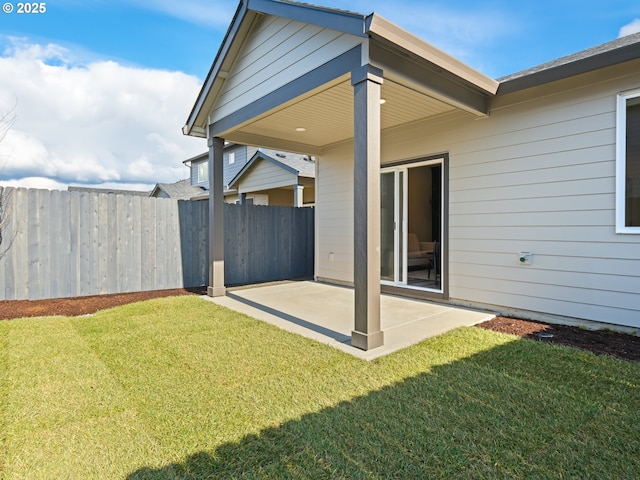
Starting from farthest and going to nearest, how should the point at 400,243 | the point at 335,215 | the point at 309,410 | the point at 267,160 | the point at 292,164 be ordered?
the point at 267,160 < the point at 292,164 < the point at 335,215 < the point at 400,243 < the point at 309,410

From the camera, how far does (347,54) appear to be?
3.89 meters

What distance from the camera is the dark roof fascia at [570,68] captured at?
3.67 meters

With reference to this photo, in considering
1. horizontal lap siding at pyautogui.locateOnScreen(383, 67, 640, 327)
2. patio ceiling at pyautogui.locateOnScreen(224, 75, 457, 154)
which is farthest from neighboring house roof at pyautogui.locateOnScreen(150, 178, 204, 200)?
horizontal lap siding at pyautogui.locateOnScreen(383, 67, 640, 327)

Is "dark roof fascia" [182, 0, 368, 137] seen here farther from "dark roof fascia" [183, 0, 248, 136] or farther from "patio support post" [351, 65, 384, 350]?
"patio support post" [351, 65, 384, 350]

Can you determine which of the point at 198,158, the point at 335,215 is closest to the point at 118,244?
the point at 335,215

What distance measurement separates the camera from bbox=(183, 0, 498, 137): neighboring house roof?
3.56m

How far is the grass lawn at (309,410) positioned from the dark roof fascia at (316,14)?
323cm

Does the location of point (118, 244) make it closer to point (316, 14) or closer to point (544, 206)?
point (316, 14)

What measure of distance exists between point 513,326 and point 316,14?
170 inches

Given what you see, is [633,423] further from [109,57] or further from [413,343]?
[109,57]

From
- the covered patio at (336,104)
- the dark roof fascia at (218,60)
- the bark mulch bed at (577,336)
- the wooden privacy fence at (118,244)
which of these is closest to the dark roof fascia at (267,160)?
the wooden privacy fence at (118,244)

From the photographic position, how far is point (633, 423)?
223 centimetres

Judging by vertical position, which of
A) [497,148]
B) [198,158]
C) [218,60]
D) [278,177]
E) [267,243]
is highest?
[198,158]

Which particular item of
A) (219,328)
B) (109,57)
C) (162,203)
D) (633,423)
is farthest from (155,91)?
(633,423)
